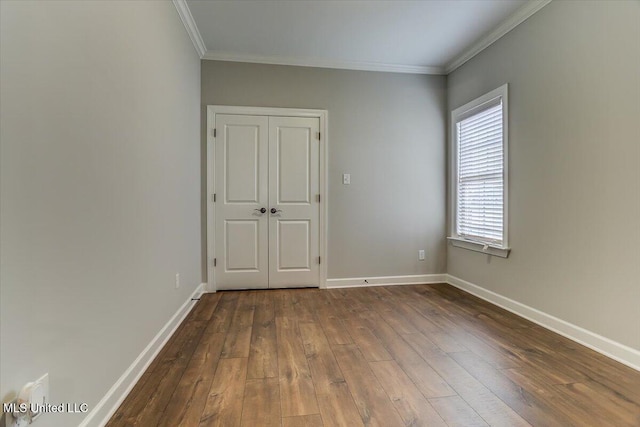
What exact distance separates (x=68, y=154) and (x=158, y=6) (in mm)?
1522

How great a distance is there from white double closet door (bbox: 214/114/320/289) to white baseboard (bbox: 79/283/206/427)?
112 centimetres

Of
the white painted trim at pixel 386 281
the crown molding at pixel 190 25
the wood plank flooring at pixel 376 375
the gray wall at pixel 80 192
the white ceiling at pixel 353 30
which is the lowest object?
the wood plank flooring at pixel 376 375

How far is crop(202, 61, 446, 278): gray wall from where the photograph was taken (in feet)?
11.6

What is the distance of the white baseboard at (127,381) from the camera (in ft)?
4.31

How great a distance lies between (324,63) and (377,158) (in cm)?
125

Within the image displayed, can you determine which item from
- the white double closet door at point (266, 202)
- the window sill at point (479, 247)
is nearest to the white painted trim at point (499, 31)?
the white double closet door at point (266, 202)

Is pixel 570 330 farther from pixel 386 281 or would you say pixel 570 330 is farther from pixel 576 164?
pixel 386 281

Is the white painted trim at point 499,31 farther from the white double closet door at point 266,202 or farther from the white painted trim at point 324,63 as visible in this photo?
the white double closet door at point 266,202

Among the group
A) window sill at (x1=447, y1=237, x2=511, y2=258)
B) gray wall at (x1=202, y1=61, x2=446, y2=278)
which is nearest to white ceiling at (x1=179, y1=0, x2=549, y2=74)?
gray wall at (x1=202, y1=61, x2=446, y2=278)

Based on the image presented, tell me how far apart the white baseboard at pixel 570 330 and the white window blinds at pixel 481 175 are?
54 cm

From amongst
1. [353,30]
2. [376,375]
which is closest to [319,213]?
[353,30]

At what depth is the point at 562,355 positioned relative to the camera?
197cm

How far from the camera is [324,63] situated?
11.5 ft

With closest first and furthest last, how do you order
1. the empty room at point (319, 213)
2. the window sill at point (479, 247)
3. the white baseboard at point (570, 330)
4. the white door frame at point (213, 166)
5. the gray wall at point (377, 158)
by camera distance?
the empty room at point (319, 213)
the white baseboard at point (570, 330)
the window sill at point (479, 247)
the white door frame at point (213, 166)
the gray wall at point (377, 158)
